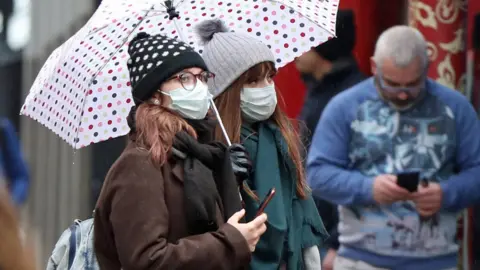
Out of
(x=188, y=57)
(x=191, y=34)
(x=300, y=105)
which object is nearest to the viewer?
(x=188, y=57)

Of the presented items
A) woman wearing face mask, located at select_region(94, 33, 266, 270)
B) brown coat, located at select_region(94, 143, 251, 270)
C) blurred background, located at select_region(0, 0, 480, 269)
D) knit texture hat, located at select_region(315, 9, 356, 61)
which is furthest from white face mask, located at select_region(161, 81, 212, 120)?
blurred background, located at select_region(0, 0, 480, 269)

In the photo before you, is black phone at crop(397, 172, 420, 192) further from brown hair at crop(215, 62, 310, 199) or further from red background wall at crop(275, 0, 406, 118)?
brown hair at crop(215, 62, 310, 199)

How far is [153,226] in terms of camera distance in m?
3.61

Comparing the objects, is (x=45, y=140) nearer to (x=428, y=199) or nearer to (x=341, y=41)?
(x=341, y=41)

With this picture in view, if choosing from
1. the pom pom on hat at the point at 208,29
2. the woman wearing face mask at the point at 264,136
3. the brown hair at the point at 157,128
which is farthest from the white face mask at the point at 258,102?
the brown hair at the point at 157,128

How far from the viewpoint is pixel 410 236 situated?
618 cm

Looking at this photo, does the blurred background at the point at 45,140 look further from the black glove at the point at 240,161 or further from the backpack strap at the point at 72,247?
the black glove at the point at 240,161

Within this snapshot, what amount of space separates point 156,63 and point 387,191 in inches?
97.7

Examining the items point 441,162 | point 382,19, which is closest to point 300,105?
point 382,19

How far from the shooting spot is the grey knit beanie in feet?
14.3

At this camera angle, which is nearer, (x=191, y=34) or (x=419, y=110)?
(x=191, y=34)

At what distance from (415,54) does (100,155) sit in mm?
3660

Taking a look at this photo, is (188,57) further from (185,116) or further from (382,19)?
(382,19)

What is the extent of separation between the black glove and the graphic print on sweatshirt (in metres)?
2.22
